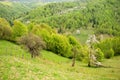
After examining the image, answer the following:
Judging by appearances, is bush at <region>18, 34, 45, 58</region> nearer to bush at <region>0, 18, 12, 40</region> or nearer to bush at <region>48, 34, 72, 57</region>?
bush at <region>0, 18, 12, 40</region>

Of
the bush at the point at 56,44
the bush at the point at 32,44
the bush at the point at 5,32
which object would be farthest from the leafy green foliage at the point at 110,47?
the bush at the point at 32,44

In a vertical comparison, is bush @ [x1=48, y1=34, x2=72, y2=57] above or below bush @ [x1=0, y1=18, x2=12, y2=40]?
below

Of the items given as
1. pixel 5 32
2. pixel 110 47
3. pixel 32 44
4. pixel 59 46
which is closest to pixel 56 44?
pixel 59 46

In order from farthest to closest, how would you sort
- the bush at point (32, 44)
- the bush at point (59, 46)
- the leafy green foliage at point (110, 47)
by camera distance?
the leafy green foliage at point (110, 47), the bush at point (59, 46), the bush at point (32, 44)

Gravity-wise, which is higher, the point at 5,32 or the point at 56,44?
the point at 5,32

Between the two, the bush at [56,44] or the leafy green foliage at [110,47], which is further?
the leafy green foliage at [110,47]

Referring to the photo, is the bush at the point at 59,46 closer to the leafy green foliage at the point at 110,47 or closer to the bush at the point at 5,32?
the bush at the point at 5,32

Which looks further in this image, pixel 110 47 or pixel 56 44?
pixel 110 47

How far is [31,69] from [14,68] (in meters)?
2.55

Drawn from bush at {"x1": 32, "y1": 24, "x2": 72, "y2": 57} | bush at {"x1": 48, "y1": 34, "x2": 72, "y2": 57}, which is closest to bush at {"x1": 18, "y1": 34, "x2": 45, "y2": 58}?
bush at {"x1": 32, "y1": 24, "x2": 72, "y2": 57}

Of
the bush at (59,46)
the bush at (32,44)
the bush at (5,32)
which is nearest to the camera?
the bush at (32,44)

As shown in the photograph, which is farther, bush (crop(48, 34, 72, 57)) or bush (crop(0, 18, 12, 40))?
bush (crop(48, 34, 72, 57))

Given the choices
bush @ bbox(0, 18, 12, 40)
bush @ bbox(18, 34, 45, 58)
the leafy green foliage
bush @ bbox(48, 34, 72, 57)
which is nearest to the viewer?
bush @ bbox(18, 34, 45, 58)

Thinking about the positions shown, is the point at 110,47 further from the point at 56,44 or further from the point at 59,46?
the point at 56,44
